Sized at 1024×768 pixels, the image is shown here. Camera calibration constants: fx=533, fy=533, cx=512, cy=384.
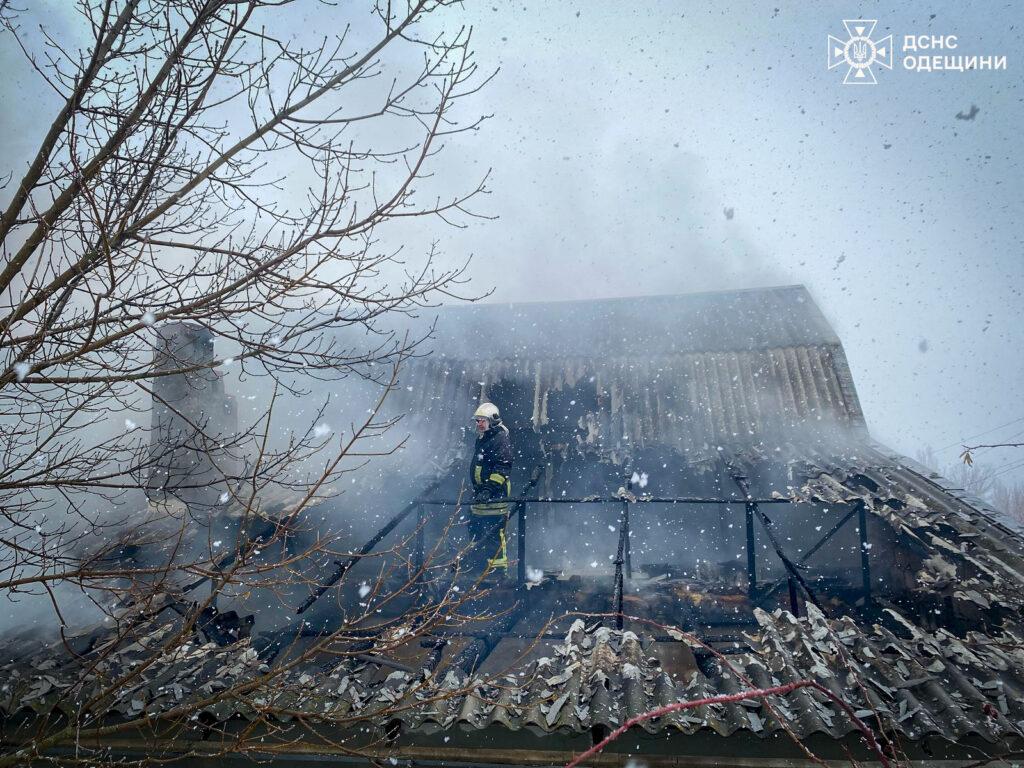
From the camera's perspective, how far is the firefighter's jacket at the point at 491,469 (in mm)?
7984

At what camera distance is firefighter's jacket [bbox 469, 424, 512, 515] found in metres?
7.98

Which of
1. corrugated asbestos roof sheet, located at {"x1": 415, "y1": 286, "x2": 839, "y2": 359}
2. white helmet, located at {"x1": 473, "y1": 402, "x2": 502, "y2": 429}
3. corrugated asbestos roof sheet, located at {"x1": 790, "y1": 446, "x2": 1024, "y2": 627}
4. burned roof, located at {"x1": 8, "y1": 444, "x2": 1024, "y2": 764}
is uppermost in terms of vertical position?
corrugated asbestos roof sheet, located at {"x1": 415, "y1": 286, "x2": 839, "y2": 359}

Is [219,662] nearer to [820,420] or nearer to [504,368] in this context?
[504,368]

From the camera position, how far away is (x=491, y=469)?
8.16 metres

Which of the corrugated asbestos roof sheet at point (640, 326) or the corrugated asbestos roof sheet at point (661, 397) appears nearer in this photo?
the corrugated asbestos roof sheet at point (661, 397)

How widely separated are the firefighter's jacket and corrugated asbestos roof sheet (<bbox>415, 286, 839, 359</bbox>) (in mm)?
4984

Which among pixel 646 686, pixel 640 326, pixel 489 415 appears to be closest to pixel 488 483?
pixel 489 415

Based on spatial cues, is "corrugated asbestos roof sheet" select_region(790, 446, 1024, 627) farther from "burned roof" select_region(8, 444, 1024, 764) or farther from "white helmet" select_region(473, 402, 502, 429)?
"white helmet" select_region(473, 402, 502, 429)

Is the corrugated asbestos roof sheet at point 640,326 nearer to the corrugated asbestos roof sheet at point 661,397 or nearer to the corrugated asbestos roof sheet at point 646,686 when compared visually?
the corrugated asbestos roof sheet at point 661,397

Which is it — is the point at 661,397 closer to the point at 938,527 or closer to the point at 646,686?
the point at 938,527

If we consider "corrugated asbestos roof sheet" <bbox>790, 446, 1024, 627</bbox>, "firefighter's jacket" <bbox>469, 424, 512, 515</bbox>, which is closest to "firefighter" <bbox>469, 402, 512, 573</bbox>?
"firefighter's jacket" <bbox>469, 424, 512, 515</bbox>

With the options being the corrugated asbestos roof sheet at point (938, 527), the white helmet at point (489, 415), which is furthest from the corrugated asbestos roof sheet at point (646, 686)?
the white helmet at point (489, 415)

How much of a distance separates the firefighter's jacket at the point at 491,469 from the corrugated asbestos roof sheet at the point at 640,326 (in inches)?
196

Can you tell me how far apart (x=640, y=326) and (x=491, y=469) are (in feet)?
23.2
